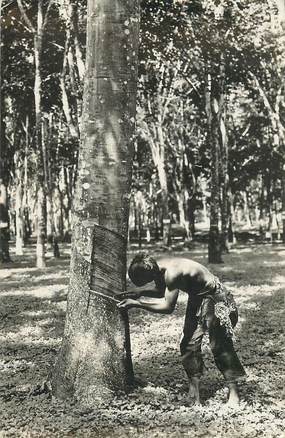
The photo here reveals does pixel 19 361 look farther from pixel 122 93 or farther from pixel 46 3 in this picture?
pixel 46 3

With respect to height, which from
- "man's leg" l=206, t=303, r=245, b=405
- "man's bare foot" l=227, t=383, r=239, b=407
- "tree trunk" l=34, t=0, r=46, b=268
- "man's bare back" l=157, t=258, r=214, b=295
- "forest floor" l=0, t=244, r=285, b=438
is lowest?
"forest floor" l=0, t=244, r=285, b=438

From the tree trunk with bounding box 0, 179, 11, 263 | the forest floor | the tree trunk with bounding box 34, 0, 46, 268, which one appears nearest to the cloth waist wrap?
the forest floor

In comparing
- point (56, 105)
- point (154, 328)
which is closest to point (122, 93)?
point (154, 328)

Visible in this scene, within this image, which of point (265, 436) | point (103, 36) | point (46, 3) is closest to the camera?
point (265, 436)

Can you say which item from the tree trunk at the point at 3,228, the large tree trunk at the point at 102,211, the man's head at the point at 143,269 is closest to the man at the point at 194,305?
the man's head at the point at 143,269

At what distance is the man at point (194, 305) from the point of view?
6.17 metres

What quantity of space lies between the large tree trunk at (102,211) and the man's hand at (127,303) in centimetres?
16

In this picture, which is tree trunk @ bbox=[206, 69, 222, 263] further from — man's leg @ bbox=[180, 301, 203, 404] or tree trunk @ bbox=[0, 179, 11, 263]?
man's leg @ bbox=[180, 301, 203, 404]

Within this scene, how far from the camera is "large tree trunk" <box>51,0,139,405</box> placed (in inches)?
257

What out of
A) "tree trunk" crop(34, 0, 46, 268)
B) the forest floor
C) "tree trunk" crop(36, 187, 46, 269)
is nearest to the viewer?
the forest floor

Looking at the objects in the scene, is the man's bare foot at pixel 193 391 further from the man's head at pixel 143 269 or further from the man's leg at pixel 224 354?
the man's head at pixel 143 269

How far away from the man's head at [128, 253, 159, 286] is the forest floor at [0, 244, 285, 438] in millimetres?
1393

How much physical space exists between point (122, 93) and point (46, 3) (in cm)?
A: 1869

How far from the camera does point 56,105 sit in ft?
109
